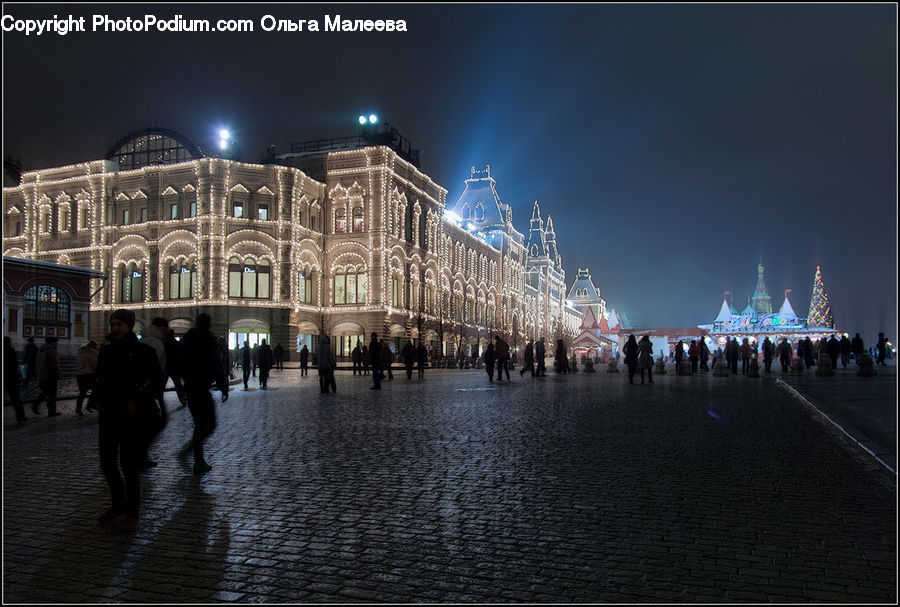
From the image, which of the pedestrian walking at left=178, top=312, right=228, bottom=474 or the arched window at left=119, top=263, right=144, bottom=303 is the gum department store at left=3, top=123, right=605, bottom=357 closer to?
the arched window at left=119, top=263, right=144, bottom=303

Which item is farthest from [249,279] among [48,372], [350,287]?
[48,372]

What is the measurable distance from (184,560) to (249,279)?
151 ft

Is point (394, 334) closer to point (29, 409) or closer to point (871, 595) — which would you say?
point (29, 409)

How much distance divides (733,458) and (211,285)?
43.5 metres

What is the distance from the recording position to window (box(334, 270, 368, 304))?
52.8m

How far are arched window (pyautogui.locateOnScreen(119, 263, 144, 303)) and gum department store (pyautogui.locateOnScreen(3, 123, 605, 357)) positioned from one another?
85mm

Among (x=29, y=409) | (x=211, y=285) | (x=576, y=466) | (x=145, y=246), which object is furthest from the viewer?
(x=145, y=246)

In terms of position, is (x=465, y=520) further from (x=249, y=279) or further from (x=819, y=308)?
(x=819, y=308)

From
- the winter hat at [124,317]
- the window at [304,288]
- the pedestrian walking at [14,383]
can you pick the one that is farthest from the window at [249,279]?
the winter hat at [124,317]

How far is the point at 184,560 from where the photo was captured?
4582 millimetres

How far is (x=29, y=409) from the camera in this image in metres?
15.3

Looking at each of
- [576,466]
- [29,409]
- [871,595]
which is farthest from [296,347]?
[871,595]

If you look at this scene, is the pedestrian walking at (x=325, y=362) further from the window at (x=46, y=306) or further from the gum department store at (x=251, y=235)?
the gum department store at (x=251, y=235)

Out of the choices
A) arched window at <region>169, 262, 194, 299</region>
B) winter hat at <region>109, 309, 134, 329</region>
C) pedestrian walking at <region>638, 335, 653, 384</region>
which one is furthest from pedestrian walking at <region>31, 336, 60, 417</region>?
arched window at <region>169, 262, 194, 299</region>
